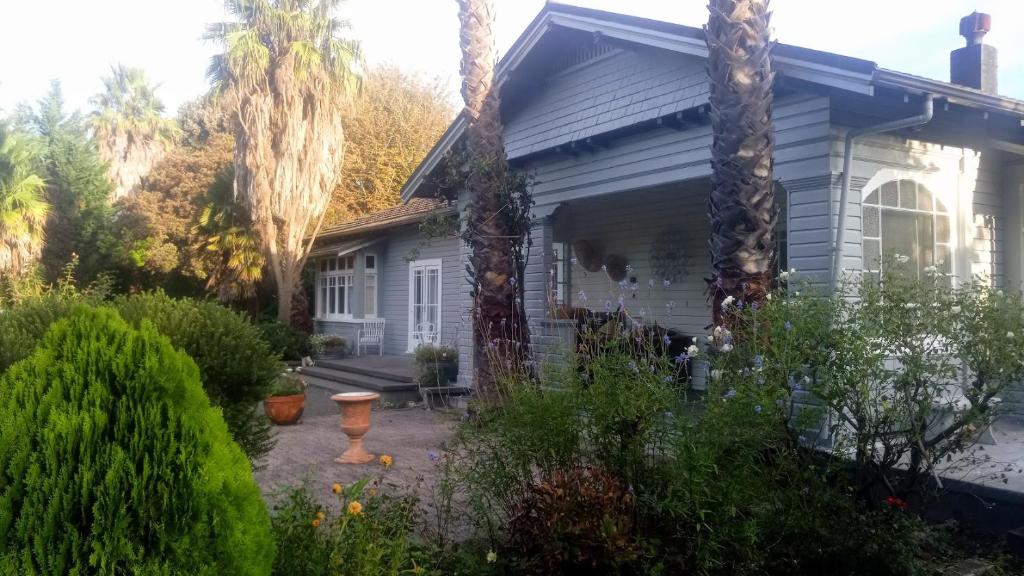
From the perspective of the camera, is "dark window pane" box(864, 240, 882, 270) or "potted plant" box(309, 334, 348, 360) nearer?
"dark window pane" box(864, 240, 882, 270)

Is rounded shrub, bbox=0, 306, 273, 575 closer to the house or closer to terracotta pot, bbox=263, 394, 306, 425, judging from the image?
the house

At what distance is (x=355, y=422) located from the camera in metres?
8.13

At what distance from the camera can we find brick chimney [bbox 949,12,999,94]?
911 centimetres

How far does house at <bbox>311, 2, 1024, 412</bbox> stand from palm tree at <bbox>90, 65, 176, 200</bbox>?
28.9 m

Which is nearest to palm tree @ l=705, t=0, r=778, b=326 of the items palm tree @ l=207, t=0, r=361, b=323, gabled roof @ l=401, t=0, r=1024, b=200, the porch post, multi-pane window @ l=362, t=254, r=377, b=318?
gabled roof @ l=401, t=0, r=1024, b=200

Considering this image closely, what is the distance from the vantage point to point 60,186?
1057 inches

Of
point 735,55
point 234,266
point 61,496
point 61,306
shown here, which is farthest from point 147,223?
point 61,496

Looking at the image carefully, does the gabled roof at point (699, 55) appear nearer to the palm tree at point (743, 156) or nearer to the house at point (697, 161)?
the house at point (697, 161)

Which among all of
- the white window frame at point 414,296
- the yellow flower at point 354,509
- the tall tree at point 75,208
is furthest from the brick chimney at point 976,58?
the tall tree at point 75,208

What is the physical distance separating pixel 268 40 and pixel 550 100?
12.3 metres

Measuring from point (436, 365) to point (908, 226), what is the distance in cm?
744

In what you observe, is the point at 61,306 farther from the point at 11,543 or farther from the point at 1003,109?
the point at 1003,109

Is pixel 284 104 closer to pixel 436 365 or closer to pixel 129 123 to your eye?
A: pixel 436 365

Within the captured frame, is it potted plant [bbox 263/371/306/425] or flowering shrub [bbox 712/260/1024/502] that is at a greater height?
flowering shrub [bbox 712/260/1024/502]
